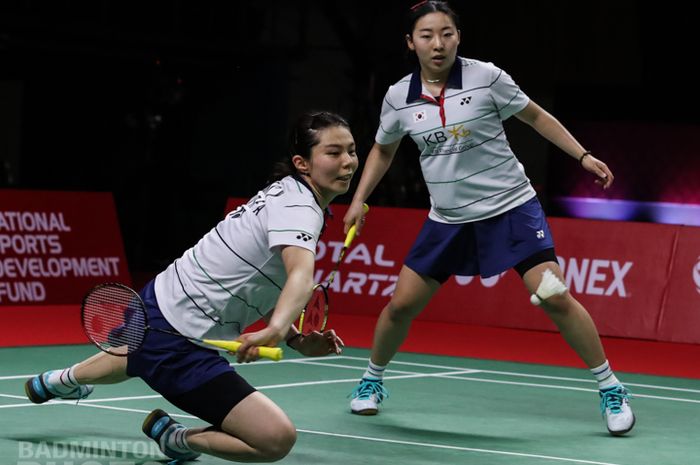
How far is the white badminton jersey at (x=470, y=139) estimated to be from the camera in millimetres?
5922

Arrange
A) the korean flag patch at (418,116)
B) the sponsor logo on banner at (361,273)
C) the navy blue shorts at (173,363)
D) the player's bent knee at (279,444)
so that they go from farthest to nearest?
the sponsor logo on banner at (361,273), the korean flag patch at (418,116), the navy blue shorts at (173,363), the player's bent knee at (279,444)

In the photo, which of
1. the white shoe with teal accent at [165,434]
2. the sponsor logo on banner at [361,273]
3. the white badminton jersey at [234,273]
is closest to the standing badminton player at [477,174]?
the white badminton jersey at [234,273]

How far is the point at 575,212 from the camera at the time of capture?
59.1 feet

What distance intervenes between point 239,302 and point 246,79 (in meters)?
14.6

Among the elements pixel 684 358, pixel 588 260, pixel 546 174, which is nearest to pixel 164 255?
pixel 546 174

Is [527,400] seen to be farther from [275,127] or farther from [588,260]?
[275,127]

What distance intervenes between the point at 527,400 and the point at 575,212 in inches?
443

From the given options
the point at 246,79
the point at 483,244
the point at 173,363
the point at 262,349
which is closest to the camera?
the point at 262,349

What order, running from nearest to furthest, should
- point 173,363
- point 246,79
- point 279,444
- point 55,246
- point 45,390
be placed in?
point 279,444 < point 173,363 < point 45,390 < point 55,246 < point 246,79

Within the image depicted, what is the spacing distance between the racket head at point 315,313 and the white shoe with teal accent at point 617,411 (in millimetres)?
1673

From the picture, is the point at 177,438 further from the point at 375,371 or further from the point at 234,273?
the point at 375,371

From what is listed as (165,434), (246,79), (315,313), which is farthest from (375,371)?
(246,79)

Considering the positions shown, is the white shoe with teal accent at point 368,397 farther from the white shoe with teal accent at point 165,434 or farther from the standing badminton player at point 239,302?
the standing badminton player at point 239,302

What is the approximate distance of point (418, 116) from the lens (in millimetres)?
5992
